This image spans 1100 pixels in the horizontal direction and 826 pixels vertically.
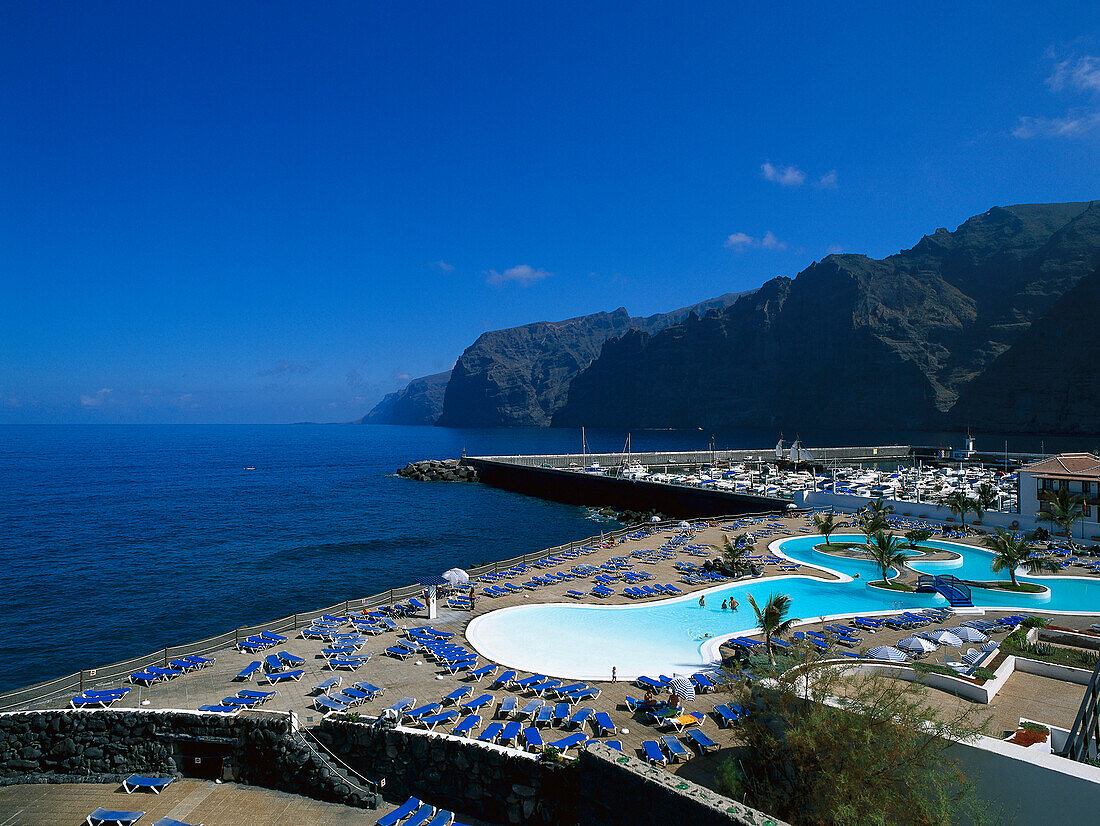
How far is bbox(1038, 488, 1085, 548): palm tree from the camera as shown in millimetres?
36312

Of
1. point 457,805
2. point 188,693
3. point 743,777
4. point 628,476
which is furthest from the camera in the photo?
point 628,476

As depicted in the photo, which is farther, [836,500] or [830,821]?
[836,500]

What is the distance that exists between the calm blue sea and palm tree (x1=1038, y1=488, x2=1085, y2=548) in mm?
35135

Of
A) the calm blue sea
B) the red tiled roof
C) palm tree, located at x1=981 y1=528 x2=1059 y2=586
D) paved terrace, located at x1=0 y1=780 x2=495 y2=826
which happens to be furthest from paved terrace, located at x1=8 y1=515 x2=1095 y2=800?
the red tiled roof

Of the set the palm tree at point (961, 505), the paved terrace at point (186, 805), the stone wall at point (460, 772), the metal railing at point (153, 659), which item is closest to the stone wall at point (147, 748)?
the paved terrace at point (186, 805)

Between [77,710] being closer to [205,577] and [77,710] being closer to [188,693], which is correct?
[188,693]

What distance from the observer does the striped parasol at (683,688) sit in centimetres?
1630

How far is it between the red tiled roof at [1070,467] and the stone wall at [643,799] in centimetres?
Result: 4415

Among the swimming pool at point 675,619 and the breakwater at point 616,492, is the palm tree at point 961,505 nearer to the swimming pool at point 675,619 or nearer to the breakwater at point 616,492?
the swimming pool at point 675,619

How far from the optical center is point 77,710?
15.7 meters

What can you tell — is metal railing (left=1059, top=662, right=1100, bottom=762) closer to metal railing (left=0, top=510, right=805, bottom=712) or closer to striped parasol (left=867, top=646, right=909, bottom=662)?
striped parasol (left=867, top=646, right=909, bottom=662)

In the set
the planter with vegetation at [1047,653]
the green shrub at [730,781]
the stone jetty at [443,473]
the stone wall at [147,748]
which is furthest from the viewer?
the stone jetty at [443,473]

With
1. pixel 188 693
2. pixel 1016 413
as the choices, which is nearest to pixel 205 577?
pixel 188 693

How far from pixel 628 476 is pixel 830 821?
2744 inches
